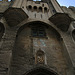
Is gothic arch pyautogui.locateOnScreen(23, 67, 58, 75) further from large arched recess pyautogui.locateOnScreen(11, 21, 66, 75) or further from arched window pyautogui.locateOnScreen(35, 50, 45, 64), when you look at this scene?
arched window pyautogui.locateOnScreen(35, 50, 45, 64)

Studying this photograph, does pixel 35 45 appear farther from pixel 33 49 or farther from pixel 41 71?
pixel 41 71

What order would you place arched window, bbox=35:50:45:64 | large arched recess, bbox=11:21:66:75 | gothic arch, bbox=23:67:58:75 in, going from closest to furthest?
gothic arch, bbox=23:67:58:75 < large arched recess, bbox=11:21:66:75 < arched window, bbox=35:50:45:64

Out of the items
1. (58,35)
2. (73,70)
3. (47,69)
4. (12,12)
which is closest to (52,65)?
(47,69)

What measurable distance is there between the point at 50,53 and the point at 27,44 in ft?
5.56

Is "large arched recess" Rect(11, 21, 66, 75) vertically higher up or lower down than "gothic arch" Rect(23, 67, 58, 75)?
higher up

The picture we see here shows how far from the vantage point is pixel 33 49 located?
7.41m

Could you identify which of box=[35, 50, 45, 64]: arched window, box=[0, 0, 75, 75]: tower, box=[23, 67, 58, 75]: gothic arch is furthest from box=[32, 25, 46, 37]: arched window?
box=[23, 67, 58, 75]: gothic arch

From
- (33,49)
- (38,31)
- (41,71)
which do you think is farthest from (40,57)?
(38,31)

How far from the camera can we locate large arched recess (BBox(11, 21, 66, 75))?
6.46m

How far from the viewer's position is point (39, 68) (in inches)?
242

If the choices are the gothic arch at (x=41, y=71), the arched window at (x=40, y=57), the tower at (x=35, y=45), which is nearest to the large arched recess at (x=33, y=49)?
the tower at (x=35, y=45)

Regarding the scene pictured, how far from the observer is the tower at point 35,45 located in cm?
614

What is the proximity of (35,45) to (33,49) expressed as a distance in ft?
1.43

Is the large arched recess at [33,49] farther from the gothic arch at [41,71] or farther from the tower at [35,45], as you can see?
the gothic arch at [41,71]
